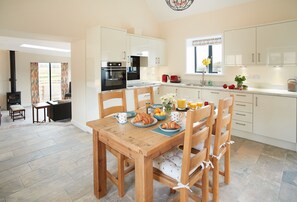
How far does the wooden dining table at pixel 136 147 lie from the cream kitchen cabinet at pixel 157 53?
10.4 feet

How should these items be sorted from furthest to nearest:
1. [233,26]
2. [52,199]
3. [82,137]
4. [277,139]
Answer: [233,26] → [82,137] → [277,139] → [52,199]

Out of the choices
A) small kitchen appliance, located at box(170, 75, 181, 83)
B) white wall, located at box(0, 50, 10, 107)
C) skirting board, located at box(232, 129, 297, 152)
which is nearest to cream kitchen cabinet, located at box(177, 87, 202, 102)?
small kitchen appliance, located at box(170, 75, 181, 83)

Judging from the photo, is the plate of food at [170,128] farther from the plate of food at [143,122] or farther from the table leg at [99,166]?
the table leg at [99,166]

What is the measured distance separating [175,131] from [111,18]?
3567 mm

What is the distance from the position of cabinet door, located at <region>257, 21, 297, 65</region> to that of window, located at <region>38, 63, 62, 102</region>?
9.26 metres

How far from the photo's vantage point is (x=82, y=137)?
374 centimetres

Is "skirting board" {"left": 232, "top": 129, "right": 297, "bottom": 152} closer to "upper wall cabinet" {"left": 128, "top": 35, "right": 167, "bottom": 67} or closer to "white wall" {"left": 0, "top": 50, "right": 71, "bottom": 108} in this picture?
"upper wall cabinet" {"left": 128, "top": 35, "right": 167, "bottom": 67}

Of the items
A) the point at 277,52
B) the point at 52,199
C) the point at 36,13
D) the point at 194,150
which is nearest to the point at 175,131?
the point at 194,150

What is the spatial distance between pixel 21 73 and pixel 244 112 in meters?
9.35

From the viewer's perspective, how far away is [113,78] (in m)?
A: 3.88

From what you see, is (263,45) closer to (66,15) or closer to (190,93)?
(190,93)

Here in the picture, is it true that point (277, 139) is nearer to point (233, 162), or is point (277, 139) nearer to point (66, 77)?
point (233, 162)

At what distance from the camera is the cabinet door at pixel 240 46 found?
3609 millimetres

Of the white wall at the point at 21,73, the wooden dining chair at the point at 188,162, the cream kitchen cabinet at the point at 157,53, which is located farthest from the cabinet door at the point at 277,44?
the white wall at the point at 21,73
